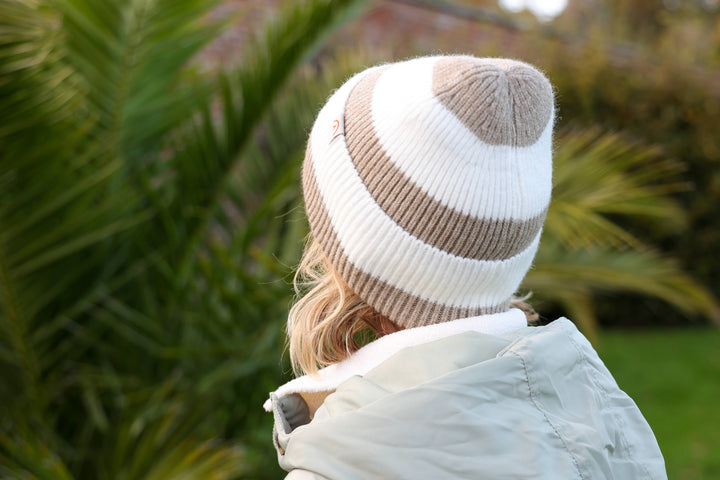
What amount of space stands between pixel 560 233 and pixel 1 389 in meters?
2.19

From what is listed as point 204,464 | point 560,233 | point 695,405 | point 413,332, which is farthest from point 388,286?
point 695,405

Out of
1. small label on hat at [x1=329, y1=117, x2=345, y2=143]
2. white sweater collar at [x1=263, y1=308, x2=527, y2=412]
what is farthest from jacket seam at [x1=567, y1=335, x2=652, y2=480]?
small label on hat at [x1=329, y1=117, x2=345, y2=143]

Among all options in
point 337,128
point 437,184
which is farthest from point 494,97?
point 337,128

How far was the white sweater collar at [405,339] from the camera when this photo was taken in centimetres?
117

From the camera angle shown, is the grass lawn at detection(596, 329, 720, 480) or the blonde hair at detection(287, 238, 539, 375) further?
the grass lawn at detection(596, 329, 720, 480)

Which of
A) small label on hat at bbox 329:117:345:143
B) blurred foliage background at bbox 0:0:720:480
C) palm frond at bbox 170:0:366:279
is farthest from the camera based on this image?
palm frond at bbox 170:0:366:279

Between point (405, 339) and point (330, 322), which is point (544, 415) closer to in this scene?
point (405, 339)

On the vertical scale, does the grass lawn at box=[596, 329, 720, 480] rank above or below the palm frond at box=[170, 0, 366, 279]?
below

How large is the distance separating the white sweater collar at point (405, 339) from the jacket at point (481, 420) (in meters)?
0.04

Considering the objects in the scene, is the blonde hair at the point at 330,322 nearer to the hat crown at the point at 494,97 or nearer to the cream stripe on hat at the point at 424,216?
the cream stripe on hat at the point at 424,216

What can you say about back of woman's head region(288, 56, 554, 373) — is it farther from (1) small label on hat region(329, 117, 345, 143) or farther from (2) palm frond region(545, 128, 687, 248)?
(2) palm frond region(545, 128, 687, 248)

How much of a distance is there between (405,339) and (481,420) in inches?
9.9

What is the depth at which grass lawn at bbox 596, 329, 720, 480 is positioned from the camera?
4.08 m

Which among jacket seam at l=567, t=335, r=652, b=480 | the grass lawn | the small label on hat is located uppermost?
the small label on hat
